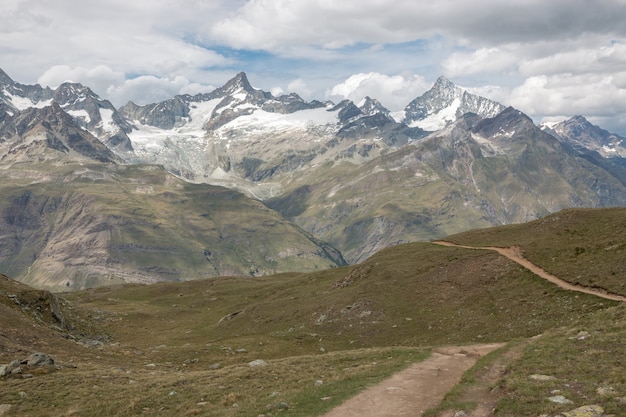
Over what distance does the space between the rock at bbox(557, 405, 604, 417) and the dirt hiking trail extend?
24.4 feet

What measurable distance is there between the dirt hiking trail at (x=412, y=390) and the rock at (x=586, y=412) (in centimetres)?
745

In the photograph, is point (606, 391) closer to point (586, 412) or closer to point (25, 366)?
point (586, 412)

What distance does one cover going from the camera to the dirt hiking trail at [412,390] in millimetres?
27844

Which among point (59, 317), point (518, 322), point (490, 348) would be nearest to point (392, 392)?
point (490, 348)

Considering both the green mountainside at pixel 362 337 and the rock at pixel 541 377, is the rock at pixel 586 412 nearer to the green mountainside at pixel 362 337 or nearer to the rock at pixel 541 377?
the green mountainside at pixel 362 337

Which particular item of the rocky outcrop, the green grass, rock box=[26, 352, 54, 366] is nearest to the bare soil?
the green grass

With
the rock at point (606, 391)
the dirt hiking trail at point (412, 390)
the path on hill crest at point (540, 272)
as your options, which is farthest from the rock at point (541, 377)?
the path on hill crest at point (540, 272)

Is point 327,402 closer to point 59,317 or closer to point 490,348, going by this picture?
point 490,348

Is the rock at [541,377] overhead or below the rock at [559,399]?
below

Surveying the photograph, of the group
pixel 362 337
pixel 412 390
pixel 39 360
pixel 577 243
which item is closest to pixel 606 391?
pixel 412 390

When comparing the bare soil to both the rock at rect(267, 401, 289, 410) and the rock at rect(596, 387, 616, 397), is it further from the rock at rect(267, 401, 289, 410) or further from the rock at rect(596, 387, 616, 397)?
the rock at rect(596, 387, 616, 397)

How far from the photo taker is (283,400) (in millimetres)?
30969

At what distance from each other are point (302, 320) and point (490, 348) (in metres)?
37.1

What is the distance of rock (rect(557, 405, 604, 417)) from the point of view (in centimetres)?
2169
